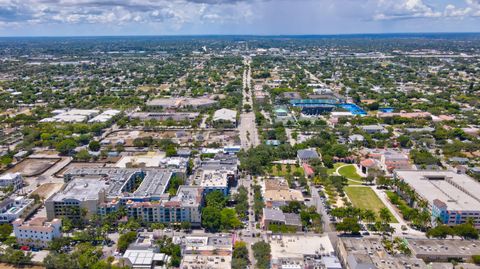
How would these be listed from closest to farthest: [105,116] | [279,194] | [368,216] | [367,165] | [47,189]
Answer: [368,216] < [279,194] < [47,189] < [367,165] < [105,116]

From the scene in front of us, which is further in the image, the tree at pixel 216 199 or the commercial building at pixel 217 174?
the commercial building at pixel 217 174

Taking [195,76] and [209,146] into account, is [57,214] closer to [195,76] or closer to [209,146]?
→ [209,146]

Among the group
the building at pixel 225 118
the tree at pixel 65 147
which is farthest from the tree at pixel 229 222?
the building at pixel 225 118

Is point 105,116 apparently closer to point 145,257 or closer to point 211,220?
point 211,220

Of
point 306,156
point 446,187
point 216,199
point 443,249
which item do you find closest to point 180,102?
point 306,156

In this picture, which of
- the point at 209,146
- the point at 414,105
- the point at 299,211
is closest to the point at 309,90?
the point at 414,105

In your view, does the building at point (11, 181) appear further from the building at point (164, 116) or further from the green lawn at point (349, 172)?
the green lawn at point (349, 172)
